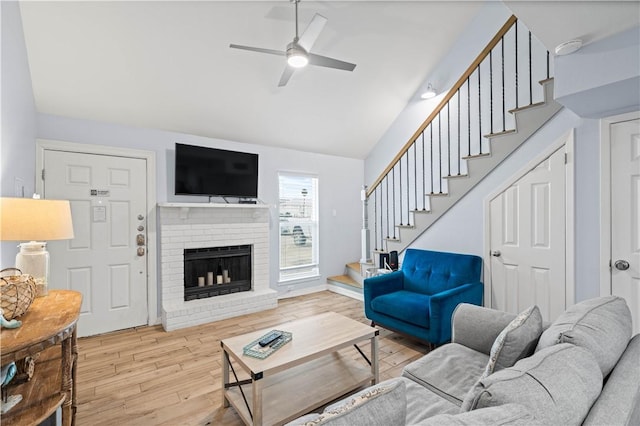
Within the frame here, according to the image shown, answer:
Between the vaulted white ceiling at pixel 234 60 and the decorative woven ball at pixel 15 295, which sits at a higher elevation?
the vaulted white ceiling at pixel 234 60

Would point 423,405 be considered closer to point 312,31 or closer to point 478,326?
point 478,326

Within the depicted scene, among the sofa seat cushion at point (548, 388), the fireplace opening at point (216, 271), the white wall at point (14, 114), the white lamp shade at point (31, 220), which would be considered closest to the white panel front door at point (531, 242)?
the sofa seat cushion at point (548, 388)

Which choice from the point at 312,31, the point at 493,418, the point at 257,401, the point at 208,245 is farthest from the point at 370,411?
the point at 208,245

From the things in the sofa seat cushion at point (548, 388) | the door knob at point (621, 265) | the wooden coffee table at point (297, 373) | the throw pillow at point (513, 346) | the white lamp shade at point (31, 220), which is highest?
the white lamp shade at point (31, 220)

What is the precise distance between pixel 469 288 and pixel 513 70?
119 inches

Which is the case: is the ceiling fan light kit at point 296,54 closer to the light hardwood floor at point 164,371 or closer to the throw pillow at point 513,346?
the throw pillow at point 513,346

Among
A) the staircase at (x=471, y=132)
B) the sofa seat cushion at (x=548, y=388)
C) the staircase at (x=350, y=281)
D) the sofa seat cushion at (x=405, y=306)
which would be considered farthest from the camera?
the staircase at (x=350, y=281)

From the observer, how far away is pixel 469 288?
3.08 m

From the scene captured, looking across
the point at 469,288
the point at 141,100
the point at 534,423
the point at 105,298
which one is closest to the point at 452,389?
the point at 534,423

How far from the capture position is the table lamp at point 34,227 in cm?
174

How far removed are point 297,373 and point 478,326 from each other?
1314 mm

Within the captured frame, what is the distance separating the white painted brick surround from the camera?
3.80 metres

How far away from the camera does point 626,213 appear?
2498 mm

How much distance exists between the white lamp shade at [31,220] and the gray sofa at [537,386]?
6.26 ft
